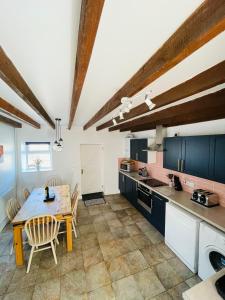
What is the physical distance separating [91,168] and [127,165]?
1.32m

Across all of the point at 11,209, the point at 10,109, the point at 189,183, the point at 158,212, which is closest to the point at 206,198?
the point at 189,183

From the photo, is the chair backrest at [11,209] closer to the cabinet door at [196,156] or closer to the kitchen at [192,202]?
the kitchen at [192,202]

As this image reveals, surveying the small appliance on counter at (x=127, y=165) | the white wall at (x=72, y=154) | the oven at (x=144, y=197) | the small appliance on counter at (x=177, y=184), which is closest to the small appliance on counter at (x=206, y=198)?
the small appliance on counter at (x=177, y=184)

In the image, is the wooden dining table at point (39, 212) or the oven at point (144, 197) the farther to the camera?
the oven at point (144, 197)

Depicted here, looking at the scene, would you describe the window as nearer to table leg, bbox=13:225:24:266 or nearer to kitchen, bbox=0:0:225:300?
kitchen, bbox=0:0:225:300

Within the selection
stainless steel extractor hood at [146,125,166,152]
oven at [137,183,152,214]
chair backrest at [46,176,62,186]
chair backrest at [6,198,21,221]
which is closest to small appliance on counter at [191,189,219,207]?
oven at [137,183,152,214]

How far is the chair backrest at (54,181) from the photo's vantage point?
184 inches

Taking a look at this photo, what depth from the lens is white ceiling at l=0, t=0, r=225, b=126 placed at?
705 mm

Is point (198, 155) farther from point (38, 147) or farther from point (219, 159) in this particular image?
point (38, 147)

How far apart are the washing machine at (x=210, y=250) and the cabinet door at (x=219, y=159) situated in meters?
0.72

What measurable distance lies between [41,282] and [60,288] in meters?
0.32

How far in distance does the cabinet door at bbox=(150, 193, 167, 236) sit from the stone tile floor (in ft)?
0.64

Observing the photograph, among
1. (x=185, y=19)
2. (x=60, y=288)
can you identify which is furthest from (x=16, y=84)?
(x=60, y=288)

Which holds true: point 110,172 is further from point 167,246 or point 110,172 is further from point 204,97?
point 204,97
